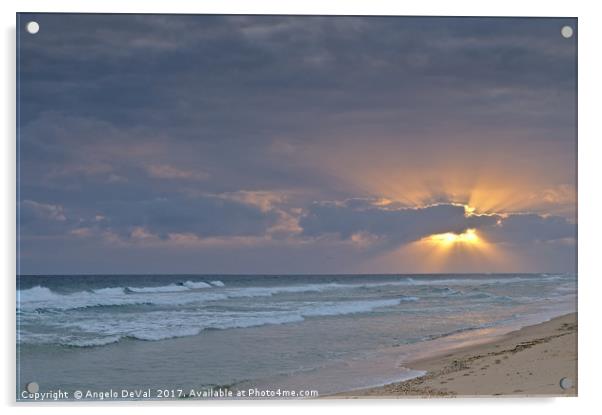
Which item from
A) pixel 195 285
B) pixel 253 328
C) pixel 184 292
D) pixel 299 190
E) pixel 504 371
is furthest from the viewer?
pixel 195 285

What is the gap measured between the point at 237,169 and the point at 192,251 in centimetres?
66

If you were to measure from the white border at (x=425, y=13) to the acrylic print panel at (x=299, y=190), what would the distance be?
6 cm

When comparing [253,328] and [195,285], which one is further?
[195,285]

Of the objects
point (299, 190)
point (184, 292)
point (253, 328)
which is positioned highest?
point (299, 190)

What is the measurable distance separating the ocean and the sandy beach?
12 centimetres

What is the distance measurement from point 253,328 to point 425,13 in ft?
8.15

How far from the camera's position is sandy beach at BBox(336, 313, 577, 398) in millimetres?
5340

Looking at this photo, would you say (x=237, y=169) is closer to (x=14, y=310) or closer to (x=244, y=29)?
(x=244, y=29)

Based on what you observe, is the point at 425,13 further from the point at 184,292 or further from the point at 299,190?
the point at 184,292

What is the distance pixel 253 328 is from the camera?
6180 mm

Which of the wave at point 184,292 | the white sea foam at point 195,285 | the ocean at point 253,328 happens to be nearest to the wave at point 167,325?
the ocean at point 253,328

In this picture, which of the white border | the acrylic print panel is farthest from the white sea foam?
the white border

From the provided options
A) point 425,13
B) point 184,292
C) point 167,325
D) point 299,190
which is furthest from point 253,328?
point 425,13

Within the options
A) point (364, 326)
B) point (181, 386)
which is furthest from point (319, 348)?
point (181, 386)
